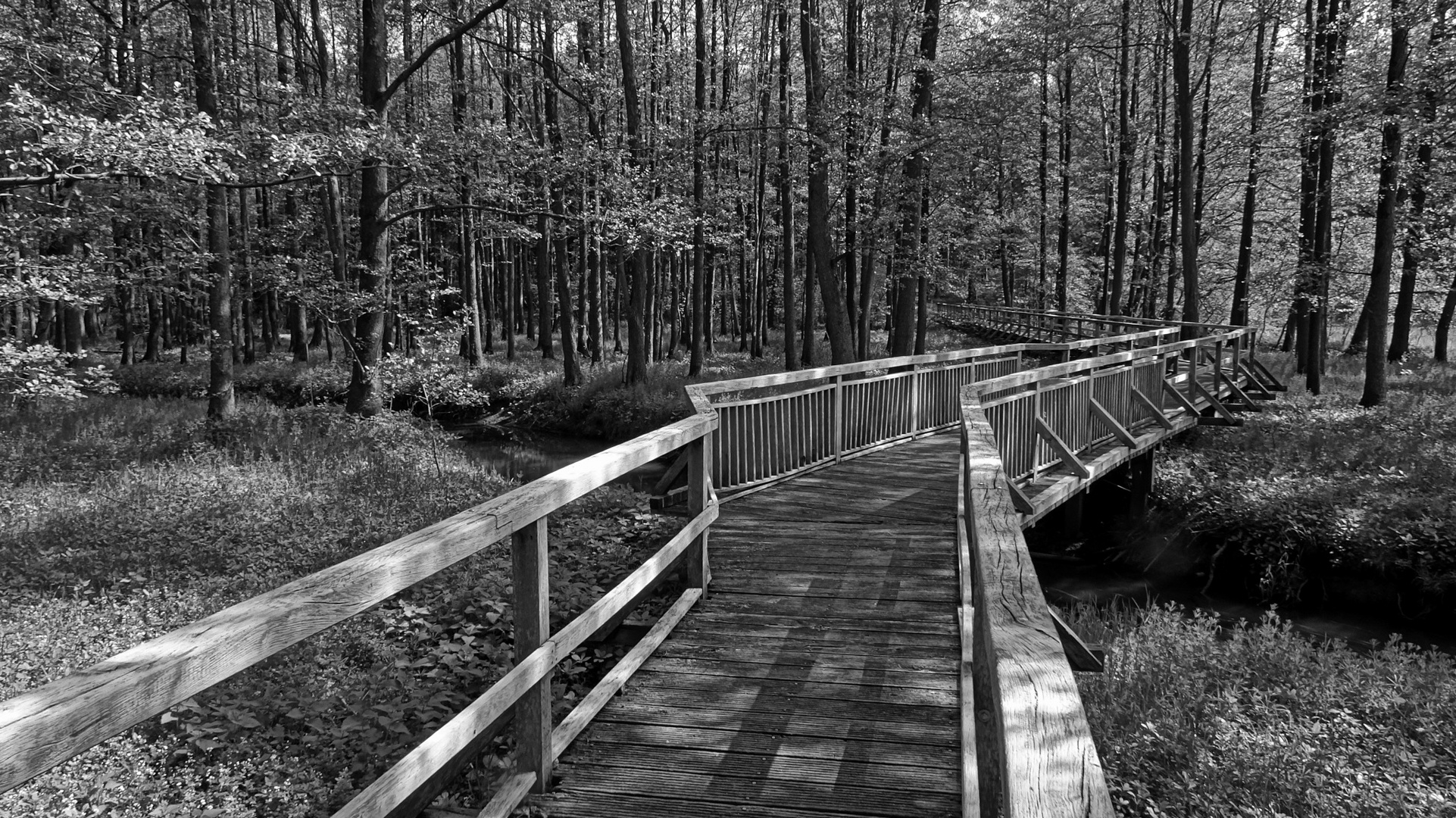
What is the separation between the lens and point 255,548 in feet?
29.0

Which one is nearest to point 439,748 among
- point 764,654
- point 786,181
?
point 764,654

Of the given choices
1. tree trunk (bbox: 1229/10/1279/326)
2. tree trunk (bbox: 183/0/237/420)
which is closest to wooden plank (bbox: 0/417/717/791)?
tree trunk (bbox: 183/0/237/420)

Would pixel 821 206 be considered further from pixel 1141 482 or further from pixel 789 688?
pixel 789 688

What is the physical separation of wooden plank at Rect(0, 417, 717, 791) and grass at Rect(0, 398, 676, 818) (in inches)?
80.0

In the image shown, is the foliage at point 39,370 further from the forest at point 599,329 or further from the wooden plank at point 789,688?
the wooden plank at point 789,688

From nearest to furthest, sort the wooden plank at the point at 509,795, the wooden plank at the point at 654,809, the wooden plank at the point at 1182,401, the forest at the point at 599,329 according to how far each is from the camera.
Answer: the wooden plank at the point at 509,795, the wooden plank at the point at 654,809, the forest at the point at 599,329, the wooden plank at the point at 1182,401

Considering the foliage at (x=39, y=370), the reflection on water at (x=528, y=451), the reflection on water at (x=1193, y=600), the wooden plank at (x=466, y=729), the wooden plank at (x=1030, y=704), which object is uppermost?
the foliage at (x=39, y=370)

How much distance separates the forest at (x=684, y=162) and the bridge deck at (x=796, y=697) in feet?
26.3

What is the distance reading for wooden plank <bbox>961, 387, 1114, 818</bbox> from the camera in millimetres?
1478

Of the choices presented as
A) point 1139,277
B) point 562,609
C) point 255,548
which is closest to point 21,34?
point 255,548

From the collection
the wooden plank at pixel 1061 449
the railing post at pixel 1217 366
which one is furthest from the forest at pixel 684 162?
the wooden plank at pixel 1061 449

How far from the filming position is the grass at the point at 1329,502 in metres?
10.5

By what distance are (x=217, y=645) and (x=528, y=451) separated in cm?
1776

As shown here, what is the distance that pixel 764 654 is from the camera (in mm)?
5168
